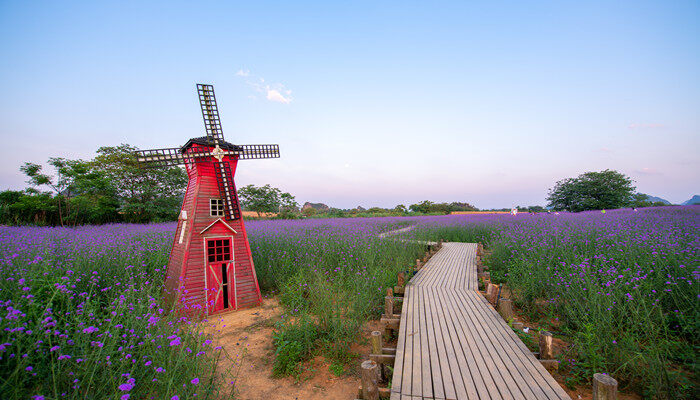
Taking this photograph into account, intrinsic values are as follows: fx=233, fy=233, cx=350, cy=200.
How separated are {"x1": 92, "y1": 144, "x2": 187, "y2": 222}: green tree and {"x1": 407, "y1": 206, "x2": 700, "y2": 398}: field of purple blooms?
2984 cm

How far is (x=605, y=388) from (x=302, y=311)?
4149mm

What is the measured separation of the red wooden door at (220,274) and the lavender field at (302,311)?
88 centimetres

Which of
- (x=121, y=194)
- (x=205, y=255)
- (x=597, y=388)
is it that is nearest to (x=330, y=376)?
→ (x=597, y=388)

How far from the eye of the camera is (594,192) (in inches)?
1357

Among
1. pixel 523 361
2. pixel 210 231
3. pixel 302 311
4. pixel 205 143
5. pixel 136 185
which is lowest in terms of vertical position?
pixel 523 361

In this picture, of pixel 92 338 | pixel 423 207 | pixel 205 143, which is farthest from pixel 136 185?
pixel 423 207

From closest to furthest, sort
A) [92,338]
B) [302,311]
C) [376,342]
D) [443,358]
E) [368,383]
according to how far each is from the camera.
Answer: [368,383] < [92,338] < [443,358] < [376,342] < [302,311]

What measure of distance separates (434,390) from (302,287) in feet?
12.4

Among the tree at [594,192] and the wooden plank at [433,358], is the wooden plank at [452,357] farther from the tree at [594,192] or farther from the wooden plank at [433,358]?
the tree at [594,192]

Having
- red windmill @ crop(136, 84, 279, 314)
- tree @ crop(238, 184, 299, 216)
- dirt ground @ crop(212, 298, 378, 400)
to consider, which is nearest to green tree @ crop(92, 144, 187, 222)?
tree @ crop(238, 184, 299, 216)

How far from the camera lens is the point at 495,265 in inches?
348

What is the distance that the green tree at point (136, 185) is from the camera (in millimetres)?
23922

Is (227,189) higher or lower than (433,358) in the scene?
higher

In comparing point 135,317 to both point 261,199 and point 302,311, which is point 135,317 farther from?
point 261,199
